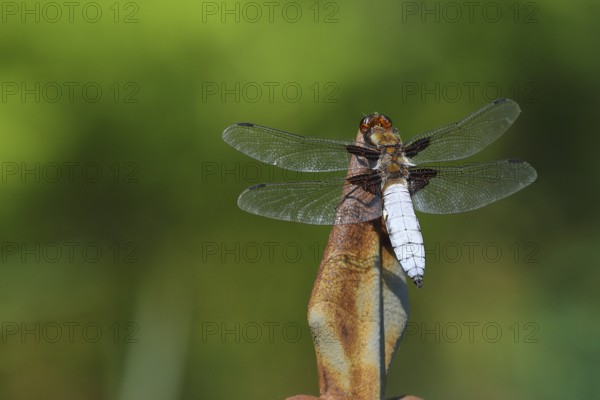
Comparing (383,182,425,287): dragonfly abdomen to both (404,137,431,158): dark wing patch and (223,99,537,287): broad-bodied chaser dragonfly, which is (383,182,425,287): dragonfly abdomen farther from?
(404,137,431,158): dark wing patch

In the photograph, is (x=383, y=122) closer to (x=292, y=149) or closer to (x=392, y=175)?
(x=392, y=175)

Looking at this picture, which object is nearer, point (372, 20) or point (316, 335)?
point (316, 335)

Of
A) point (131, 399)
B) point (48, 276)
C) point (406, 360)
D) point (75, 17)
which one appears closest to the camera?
point (131, 399)

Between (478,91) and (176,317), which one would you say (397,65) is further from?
(176,317)

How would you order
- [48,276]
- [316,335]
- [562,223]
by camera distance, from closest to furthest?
[316,335]
[48,276]
[562,223]

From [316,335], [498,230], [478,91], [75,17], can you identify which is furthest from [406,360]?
[316,335]

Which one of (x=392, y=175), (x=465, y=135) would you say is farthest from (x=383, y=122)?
(x=465, y=135)
